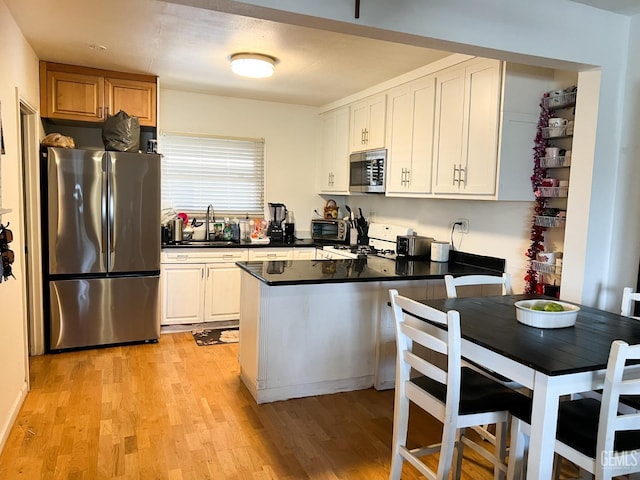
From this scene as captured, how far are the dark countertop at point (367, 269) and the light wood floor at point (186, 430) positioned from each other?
32.7 inches

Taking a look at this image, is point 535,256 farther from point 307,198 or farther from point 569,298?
point 307,198

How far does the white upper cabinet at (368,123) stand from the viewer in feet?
14.3

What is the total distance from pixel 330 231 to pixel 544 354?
3707 mm

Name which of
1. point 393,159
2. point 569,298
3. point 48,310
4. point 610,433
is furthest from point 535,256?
point 48,310

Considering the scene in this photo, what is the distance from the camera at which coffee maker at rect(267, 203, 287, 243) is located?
5.27 meters

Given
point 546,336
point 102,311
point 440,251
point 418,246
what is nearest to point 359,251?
point 418,246

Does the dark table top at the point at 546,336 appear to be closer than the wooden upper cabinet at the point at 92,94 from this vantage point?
Yes

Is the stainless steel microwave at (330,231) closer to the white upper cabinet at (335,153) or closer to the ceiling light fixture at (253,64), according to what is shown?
the white upper cabinet at (335,153)

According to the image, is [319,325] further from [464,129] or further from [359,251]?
[464,129]

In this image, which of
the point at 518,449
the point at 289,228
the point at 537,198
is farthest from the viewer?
the point at 289,228

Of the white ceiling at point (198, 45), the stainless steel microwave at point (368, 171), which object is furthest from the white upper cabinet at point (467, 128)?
the stainless steel microwave at point (368, 171)

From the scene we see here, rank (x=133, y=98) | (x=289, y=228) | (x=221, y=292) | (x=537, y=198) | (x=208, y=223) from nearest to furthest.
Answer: (x=537, y=198), (x=133, y=98), (x=221, y=292), (x=208, y=223), (x=289, y=228)

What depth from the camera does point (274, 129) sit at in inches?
215

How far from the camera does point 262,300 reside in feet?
10.1
